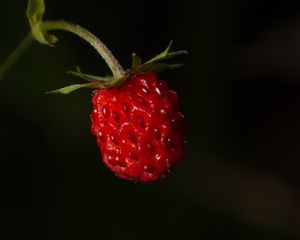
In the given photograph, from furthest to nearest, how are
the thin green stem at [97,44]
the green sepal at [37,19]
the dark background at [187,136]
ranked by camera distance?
the dark background at [187,136] < the green sepal at [37,19] < the thin green stem at [97,44]

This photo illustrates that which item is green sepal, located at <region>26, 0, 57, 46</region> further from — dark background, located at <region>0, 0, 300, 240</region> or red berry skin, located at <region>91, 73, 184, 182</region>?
dark background, located at <region>0, 0, 300, 240</region>

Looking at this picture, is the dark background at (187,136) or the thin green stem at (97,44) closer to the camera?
the thin green stem at (97,44)

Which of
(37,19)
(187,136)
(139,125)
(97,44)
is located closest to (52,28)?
(37,19)

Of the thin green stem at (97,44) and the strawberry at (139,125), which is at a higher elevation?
the thin green stem at (97,44)

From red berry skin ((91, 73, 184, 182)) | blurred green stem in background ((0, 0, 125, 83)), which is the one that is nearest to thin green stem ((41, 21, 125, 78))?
blurred green stem in background ((0, 0, 125, 83))

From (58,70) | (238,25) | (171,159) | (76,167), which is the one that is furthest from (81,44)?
(171,159)

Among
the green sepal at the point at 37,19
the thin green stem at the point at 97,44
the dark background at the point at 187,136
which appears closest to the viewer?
the thin green stem at the point at 97,44

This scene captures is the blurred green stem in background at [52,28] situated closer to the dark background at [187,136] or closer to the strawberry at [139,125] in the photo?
the strawberry at [139,125]

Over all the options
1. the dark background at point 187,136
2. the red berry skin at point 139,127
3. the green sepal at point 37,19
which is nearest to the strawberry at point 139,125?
the red berry skin at point 139,127
